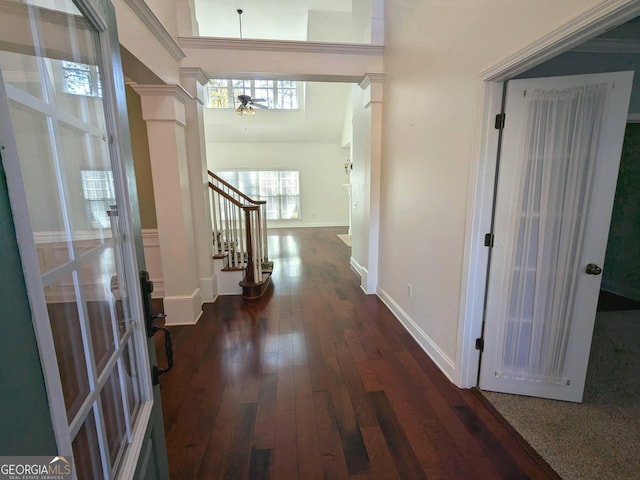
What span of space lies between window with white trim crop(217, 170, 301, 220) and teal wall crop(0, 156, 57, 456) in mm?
9362

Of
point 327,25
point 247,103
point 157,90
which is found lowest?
point 157,90

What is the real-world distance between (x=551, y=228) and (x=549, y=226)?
2cm

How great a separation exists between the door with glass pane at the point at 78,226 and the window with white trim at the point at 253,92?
25.3 ft

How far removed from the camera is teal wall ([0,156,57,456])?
0.41 m

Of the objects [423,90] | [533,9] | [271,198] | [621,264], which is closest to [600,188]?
[533,9]

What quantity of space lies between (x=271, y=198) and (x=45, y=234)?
9334 mm

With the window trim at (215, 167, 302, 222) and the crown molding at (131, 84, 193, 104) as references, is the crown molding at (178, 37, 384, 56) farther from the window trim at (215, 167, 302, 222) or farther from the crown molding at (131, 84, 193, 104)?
the window trim at (215, 167, 302, 222)

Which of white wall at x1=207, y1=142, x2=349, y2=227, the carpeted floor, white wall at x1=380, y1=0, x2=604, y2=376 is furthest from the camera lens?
white wall at x1=207, y1=142, x2=349, y2=227

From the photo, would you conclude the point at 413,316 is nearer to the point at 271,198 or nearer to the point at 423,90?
the point at 423,90

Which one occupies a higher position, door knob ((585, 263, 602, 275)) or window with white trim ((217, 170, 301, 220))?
window with white trim ((217, 170, 301, 220))

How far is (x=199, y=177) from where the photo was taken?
3.39m

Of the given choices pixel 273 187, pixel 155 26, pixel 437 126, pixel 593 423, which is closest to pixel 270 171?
pixel 273 187

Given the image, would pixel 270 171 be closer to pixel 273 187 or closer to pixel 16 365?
pixel 273 187

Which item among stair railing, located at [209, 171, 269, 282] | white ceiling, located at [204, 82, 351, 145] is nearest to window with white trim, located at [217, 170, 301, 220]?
white ceiling, located at [204, 82, 351, 145]
